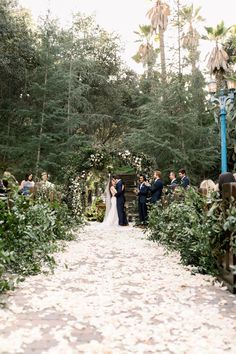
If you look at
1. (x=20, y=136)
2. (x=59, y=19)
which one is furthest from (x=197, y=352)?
(x=59, y=19)

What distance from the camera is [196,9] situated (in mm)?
29641

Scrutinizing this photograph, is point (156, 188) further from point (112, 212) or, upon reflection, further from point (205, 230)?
point (205, 230)

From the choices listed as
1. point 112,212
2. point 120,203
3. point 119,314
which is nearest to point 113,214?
point 112,212

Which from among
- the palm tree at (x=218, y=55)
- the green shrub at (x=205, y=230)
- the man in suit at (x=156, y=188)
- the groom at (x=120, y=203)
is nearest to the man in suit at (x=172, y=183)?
the man in suit at (x=156, y=188)

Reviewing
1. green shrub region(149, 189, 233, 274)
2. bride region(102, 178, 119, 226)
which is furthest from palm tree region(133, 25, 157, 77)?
green shrub region(149, 189, 233, 274)

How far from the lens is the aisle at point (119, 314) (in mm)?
2801

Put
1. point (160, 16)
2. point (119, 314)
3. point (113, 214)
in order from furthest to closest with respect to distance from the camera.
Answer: point (160, 16) → point (113, 214) → point (119, 314)

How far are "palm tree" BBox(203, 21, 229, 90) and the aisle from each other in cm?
2006

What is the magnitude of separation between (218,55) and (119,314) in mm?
22464

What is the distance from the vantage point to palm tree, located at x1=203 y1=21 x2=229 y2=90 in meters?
23.6

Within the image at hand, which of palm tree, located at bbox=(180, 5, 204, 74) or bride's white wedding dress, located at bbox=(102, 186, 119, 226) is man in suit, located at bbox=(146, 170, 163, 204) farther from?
Result: palm tree, located at bbox=(180, 5, 204, 74)

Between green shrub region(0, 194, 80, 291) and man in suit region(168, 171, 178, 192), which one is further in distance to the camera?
man in suit region(168, 171, 178, 192)

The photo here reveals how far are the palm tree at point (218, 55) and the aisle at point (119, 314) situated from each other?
65.8 feet

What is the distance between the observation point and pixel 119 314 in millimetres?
3568
